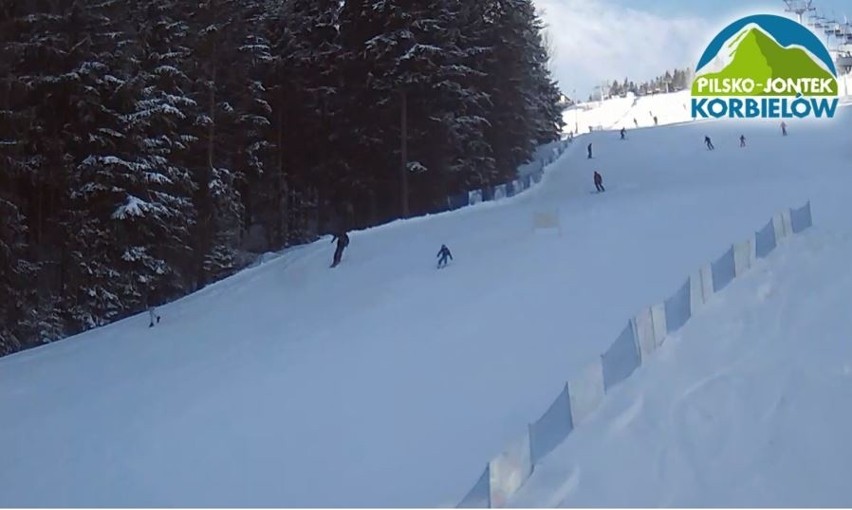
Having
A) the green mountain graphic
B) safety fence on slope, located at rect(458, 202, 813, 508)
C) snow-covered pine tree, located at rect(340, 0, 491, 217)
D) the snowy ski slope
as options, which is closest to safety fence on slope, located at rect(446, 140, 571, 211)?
snow-covered pine tree, located at rect(340, 0, 491, 217)

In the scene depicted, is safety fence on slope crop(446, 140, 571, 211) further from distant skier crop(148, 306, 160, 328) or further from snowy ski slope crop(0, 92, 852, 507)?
distant skier crop(148, 306, 160, 328)

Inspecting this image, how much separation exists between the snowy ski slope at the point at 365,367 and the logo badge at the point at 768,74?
14703mm

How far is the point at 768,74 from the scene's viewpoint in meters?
41.9

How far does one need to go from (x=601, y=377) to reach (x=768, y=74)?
3724 cm

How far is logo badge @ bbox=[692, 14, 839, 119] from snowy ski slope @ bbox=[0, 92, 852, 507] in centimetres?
1470

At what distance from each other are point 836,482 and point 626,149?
48513 millimetres

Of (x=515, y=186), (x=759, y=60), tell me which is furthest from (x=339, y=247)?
(x=759, y=60)

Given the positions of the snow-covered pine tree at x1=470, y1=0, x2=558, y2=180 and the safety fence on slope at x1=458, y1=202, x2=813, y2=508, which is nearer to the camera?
the safety fence on slope at x1=458, y1=202, x2=813, y2=508

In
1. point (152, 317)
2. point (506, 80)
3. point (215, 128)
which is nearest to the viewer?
point (152, 317)

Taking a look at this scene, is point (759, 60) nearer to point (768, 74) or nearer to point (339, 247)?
point (768, 74)

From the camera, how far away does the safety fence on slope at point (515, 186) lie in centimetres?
3234

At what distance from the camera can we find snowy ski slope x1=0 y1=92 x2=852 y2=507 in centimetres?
984

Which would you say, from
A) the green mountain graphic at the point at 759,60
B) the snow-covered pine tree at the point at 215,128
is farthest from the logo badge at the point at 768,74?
the snow-covered pine tree at the point at 215,128

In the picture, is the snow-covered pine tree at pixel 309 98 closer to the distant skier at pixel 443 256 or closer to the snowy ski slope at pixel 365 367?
the snowy ski slope at pixel 365 367
